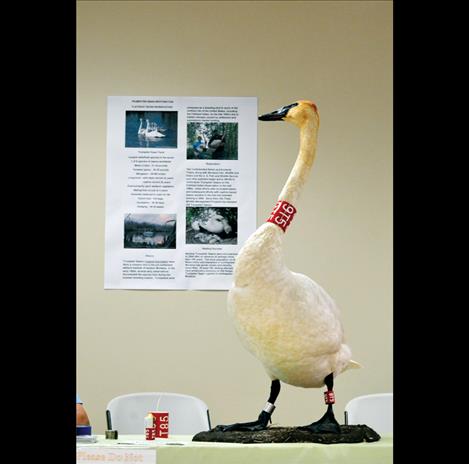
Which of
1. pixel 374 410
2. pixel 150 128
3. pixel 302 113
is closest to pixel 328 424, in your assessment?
pixel 302 113

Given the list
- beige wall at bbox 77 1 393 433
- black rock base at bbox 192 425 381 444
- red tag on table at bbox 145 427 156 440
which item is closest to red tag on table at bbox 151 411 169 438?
red tag on table at bbox 145 427 156 440

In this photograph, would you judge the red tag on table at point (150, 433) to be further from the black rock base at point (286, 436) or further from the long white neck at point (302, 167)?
the long white neck at point (302, 167)

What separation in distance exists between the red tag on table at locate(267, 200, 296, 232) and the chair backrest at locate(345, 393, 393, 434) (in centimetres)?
131

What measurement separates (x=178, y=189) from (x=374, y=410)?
1.33 metres

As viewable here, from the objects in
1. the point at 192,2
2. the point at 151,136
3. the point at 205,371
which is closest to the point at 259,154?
the point at 151,136

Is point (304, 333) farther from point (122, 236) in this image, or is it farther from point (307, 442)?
point (122, 236)

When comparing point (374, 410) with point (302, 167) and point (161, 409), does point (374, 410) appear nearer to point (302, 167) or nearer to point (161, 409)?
point (161, 409)

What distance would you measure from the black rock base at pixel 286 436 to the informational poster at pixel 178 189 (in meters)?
1.74

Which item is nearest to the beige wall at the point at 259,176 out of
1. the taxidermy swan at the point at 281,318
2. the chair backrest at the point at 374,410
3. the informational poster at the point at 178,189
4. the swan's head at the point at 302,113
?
the informational poster at the point at 178,189

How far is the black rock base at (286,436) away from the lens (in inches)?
82.9

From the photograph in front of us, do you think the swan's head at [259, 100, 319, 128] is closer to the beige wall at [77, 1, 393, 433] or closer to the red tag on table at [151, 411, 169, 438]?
the red tag on table at [151, 411, 169, 438]

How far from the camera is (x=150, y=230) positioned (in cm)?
390
